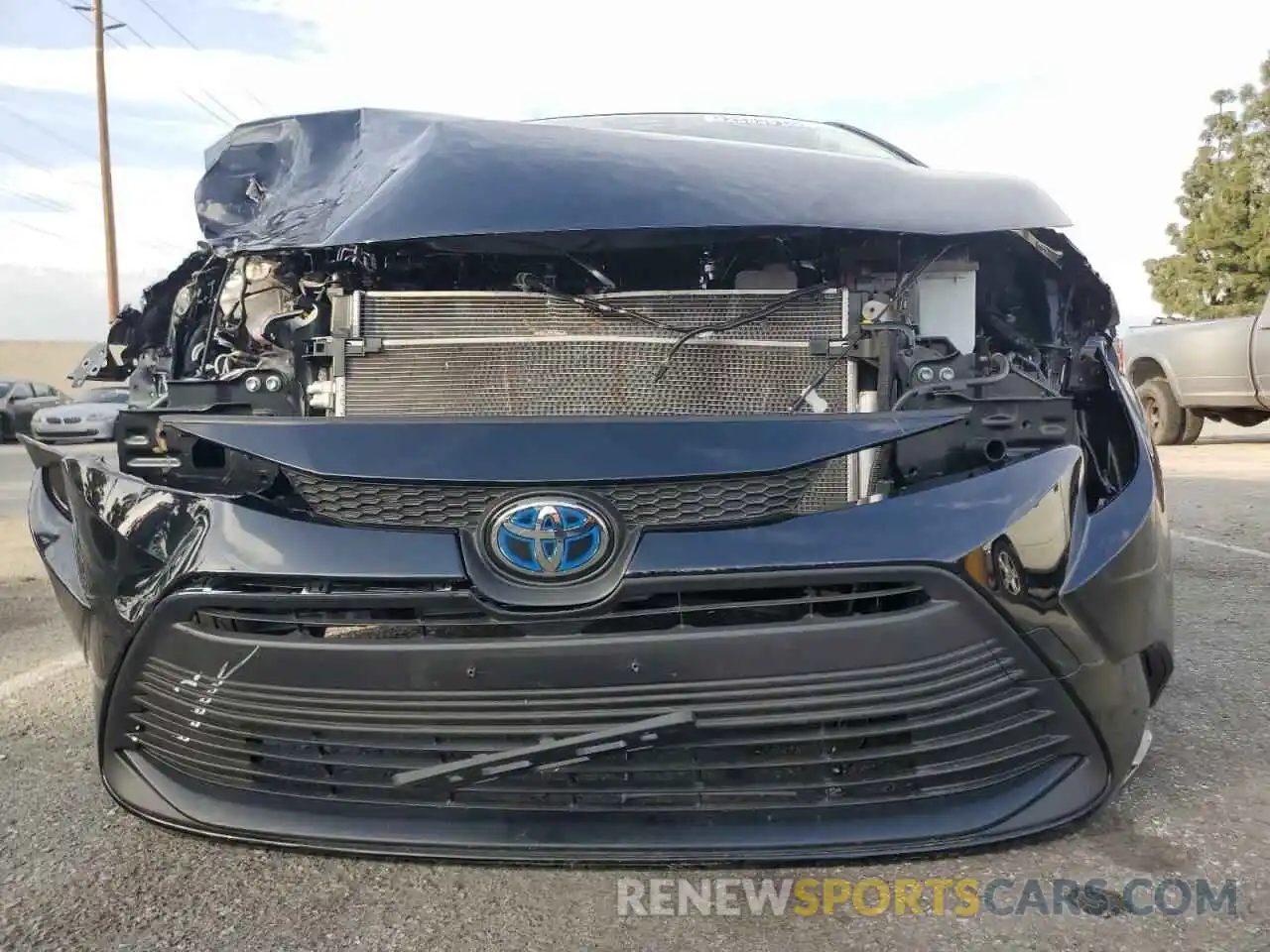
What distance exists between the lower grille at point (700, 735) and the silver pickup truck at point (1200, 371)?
927 centimetres

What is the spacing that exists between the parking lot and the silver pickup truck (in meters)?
8.74

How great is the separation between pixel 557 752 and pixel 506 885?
0.40 meters

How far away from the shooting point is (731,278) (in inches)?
98.5

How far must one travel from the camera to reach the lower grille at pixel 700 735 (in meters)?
1.72

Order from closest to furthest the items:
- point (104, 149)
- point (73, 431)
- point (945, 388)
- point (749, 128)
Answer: point (945, 388)
point (73, 431)
point (749, 128)
point (104, 149)

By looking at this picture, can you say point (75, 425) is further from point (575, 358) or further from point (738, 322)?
point (738, 322)

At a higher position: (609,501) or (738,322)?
(738,322)

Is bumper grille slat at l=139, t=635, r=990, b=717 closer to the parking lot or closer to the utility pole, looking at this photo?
the parking lot

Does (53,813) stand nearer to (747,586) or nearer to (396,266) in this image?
(396,266)

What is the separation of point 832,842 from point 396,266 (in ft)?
5.39

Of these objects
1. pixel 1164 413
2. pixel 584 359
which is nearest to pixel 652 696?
pixel 584 359

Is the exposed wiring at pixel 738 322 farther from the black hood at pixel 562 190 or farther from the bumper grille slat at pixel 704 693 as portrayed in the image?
the bumper grille slat at pixel 704 693

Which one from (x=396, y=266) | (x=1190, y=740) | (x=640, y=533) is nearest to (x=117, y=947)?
(x=640, y=533)

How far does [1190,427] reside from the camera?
38.1 feet
